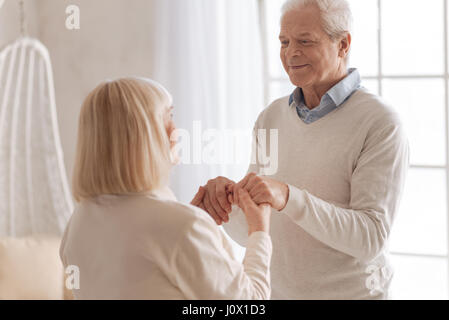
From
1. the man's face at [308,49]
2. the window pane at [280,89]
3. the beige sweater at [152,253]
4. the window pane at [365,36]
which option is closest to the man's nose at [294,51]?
the man's face at [308,49]

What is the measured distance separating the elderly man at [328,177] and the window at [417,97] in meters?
1.11

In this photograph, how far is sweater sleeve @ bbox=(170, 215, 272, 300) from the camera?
3.45ft

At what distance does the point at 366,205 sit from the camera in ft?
4.78

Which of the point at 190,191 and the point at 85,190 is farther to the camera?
the point at 190,191

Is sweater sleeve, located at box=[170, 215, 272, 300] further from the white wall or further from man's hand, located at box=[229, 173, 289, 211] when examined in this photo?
the white wall

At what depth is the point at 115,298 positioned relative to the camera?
1.11m

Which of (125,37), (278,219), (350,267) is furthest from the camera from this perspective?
(125,37)

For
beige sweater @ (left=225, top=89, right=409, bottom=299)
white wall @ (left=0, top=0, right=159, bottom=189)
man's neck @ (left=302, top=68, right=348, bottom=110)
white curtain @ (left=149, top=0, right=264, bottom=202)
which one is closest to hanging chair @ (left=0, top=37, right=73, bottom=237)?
white wall @ (left=0, top=0, right=159, bottom=189)

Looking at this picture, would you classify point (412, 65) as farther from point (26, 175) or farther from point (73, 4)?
point (26, 175)

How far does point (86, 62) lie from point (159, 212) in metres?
2.38

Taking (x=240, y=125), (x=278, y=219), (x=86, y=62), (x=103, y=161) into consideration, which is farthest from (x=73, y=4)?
(x=103, y=161)

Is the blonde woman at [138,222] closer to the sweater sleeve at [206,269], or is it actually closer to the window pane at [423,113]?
the sweater sleeve at [206,269]

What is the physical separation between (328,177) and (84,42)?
7.04 feet

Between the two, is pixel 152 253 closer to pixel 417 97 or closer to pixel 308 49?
pixel 308 49
